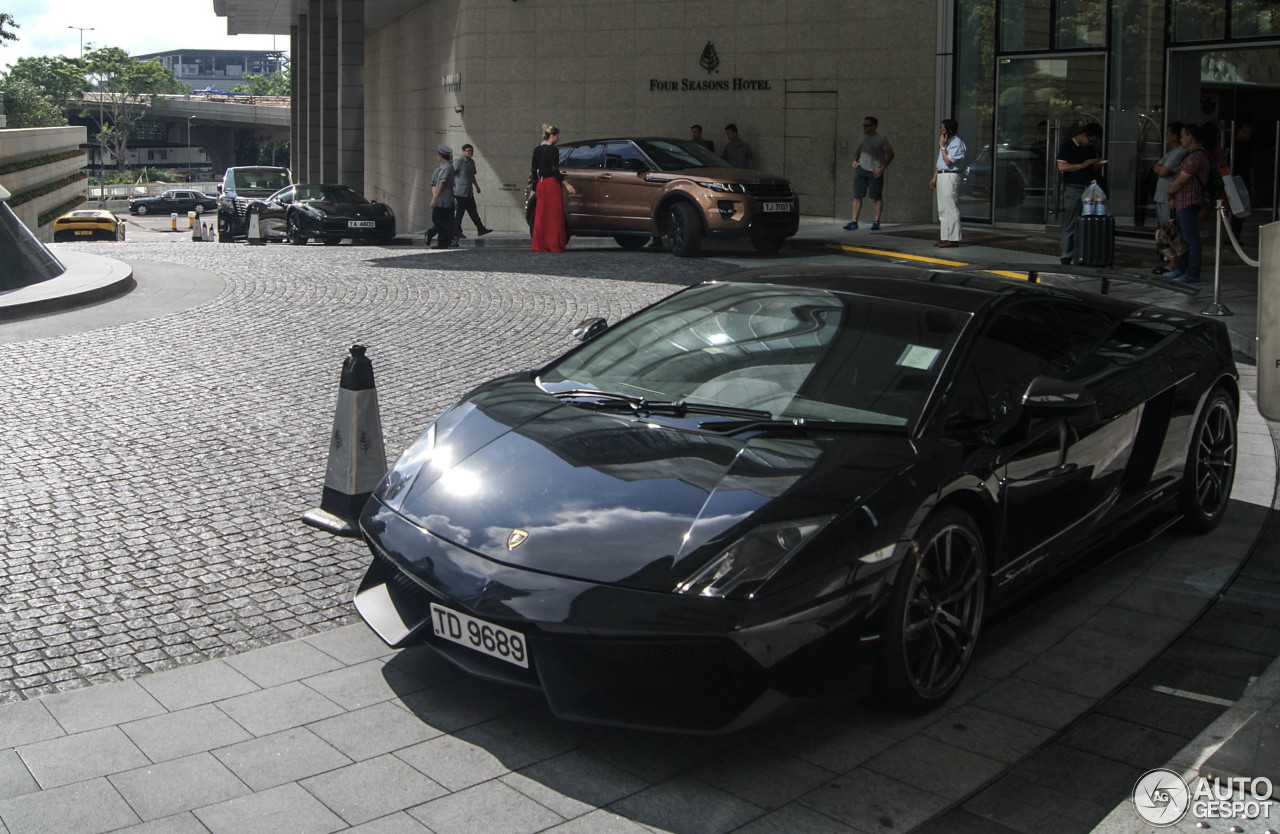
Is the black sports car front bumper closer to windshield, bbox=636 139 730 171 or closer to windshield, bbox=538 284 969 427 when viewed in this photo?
windshield, bbox=538 284 969 427

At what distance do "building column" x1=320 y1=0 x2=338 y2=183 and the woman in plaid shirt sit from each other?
35.6m

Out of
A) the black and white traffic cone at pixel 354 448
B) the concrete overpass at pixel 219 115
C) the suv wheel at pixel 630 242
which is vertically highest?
the concrete overpass at pixel 219 115

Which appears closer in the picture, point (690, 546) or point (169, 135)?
point (690, 546)

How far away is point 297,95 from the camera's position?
56938 mm

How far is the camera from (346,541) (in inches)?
234

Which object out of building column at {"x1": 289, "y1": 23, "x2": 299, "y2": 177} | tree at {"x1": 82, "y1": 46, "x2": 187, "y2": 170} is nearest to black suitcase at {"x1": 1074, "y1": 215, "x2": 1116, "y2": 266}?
building column at {"x1": 289, "y1": 23, "x2": 299, "y2": 177}

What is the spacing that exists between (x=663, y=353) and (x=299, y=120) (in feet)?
181

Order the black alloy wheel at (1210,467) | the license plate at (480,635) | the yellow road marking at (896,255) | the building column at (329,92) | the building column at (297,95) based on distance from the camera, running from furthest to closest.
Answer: the building column at (297,95) < the building column at (329,92) < the yellow road marking at (896,255) < the black alloy wheel at (1210,467) < the license plate at (480,635)

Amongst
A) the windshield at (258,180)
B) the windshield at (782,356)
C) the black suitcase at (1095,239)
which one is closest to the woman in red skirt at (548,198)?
the black suitcase at (1095,239)

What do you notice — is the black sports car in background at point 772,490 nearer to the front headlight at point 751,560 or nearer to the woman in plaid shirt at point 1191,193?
the front headlight at point 751,560

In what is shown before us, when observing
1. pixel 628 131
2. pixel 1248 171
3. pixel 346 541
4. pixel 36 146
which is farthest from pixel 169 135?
pixel 346 541

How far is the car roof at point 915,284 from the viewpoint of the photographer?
4.98m

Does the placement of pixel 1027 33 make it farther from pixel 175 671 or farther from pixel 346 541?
pixel 175 671

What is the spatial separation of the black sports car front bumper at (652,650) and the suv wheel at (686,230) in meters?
14.3
